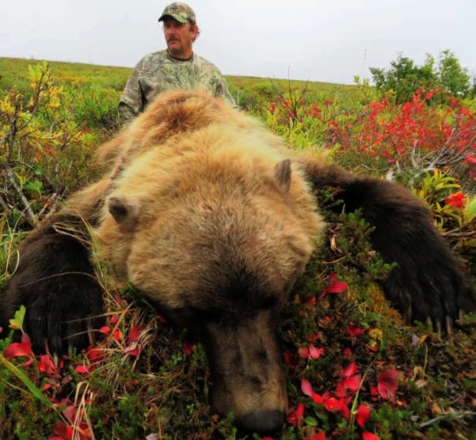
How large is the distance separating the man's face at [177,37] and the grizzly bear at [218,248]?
13.1 ft

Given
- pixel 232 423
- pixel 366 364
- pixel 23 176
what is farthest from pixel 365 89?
pixel 232 423

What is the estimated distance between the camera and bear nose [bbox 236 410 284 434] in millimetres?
1920

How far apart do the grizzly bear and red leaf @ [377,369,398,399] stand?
0.48 metres

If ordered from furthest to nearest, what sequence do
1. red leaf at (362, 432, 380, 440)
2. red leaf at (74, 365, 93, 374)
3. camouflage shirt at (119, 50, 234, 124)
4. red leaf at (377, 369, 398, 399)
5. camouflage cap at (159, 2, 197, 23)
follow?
camouflage cap at (159, 2, 197, 23), camouflage shirt at (119, 50, 234, 124), red leaf at (74, 365, 93, 374), red leaf at (377, 369, 398, 399), red leaf at (362, 432, 380, 440)

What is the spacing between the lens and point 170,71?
23.0ft

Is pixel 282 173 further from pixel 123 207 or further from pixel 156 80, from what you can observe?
pixel 156 80

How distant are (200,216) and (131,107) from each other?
17.1 ft

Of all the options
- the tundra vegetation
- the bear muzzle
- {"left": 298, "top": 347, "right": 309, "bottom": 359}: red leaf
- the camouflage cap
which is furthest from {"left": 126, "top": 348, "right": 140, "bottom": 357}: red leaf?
the camouflage cap

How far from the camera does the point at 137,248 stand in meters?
2.44

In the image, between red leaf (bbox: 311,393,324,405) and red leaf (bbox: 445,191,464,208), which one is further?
red leaf (bbox: 445,191,464,208)

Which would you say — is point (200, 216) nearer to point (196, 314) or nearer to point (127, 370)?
point (196, 314)

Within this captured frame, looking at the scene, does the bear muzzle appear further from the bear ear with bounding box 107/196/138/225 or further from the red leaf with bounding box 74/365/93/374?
→ the bear ear with bounding box 107/196/138/225

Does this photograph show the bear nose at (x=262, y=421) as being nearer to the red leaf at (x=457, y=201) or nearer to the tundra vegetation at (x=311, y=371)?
the tundra vegetation at (x=311, y=371)

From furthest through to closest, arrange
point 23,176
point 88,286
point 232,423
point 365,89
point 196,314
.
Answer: point 365,89
point 23,176
point 88,286
point 196,314
point 232,423
